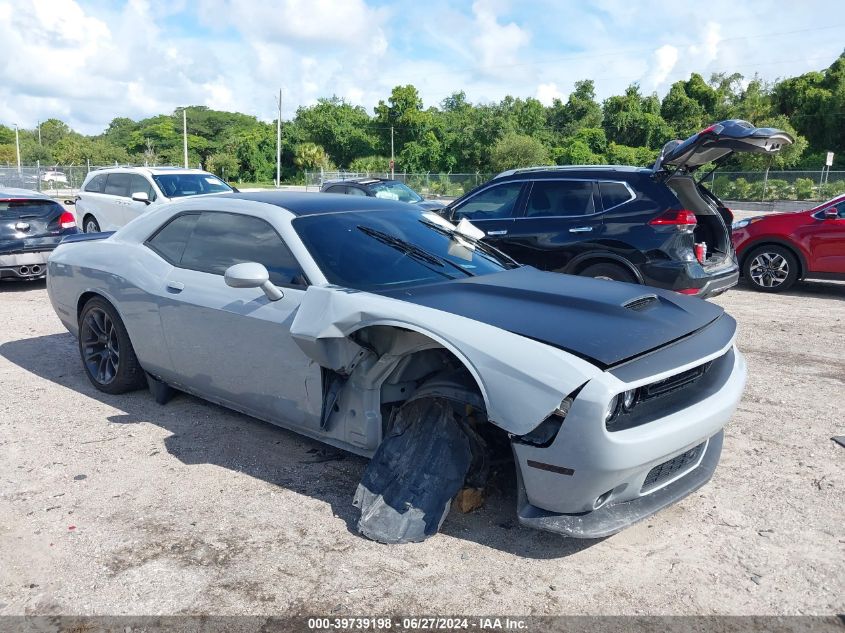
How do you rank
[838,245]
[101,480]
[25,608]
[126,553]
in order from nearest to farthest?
[25,608] → [126,553] → [101,480] → [838,245]

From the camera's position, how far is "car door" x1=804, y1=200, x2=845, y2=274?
9547 millimetres

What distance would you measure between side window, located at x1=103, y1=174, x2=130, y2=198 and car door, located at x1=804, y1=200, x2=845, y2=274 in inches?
441

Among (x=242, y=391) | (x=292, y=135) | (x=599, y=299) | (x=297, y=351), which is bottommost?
(x=242, y=391)

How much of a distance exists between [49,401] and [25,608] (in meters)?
2.80

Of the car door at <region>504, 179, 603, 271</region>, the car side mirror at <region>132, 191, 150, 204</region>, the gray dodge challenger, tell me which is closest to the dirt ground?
the gray dodge challenger

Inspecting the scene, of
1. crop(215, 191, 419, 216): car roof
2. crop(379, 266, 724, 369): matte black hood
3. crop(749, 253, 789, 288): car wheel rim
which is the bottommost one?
crop(749, 253, 789, 288): car wheel rim

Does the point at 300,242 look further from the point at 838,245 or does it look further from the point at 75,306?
the point at 838,245

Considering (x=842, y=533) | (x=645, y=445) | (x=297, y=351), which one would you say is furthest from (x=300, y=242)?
(x=842, y=533)

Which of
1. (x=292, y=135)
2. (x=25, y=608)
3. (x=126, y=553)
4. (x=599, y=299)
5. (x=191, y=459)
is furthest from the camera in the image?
(x=292, y=135)

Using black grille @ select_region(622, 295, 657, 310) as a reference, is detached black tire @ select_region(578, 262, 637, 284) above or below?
below

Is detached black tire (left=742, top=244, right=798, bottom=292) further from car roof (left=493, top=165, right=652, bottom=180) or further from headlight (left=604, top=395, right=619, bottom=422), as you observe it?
headlight (left=604, top=395, right=619, bottom=422)

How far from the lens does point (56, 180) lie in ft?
142

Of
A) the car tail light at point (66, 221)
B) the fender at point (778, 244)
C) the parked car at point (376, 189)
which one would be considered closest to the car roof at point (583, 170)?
the fender at point (778, 244)

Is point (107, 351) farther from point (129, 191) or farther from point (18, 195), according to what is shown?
point (129, 191)
